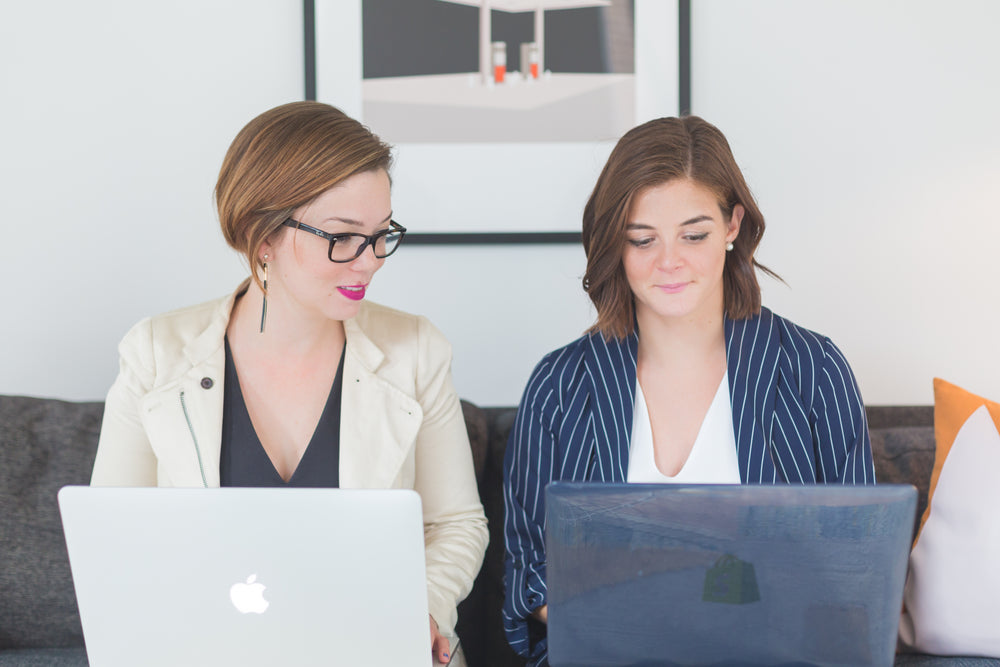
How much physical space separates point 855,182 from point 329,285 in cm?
131

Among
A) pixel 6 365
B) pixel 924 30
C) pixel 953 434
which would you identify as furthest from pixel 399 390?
pixel 924 30

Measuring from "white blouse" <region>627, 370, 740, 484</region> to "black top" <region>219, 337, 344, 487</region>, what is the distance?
533 mm

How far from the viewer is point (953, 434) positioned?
152 centimetres

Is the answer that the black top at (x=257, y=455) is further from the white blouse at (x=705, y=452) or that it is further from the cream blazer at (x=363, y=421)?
the white blouse at (x=705, y=452)

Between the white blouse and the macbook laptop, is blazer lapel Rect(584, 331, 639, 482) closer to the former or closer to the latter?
the white blouse

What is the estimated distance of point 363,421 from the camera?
1.46 meters

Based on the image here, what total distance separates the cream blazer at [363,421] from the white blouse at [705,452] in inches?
12.3

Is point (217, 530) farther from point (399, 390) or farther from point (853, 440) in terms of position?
point (853, 440)

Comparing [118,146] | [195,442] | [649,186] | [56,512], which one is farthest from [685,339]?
[118,146]

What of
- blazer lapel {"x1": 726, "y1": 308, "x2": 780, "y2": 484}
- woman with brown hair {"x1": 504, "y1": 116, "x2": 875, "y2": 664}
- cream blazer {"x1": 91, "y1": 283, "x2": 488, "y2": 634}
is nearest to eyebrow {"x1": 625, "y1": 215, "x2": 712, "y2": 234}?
woman with brown hair {"x1": 504, "y1": 116, "x2": 875, "y2": 664}

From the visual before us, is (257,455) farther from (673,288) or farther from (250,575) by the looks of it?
(673,288)

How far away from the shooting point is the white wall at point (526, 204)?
76.2 inches

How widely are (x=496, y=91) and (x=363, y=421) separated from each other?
2.97ft

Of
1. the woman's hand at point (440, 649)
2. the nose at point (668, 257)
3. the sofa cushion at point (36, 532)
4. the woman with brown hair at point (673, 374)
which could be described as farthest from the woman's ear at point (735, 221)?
the sofa cushion at point (36, 532)
